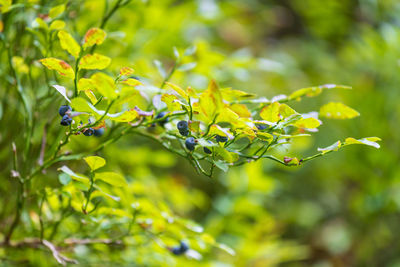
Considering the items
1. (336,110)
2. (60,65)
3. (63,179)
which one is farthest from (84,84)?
(336,110)

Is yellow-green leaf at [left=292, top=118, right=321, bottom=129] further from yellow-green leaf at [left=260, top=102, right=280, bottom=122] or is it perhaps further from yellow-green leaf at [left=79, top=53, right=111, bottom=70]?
yellow-green leaf at [left=79, top=53, right=111, bottom=70]

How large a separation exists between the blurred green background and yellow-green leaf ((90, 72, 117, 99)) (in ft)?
0.74

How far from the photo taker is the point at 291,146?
833 mm

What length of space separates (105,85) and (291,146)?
21.7 inches

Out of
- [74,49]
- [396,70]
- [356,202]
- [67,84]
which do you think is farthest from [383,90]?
[74,49]

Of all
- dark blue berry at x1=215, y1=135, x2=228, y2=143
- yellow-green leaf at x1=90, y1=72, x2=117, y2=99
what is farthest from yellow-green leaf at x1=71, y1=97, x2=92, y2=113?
dark blue berry at x1=215, y1=135, x2=228, y2=143

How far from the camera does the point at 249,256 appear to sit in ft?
3.34

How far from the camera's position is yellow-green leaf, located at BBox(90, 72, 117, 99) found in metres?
0.36

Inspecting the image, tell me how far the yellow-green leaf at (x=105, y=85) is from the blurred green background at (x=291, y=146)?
226 mm

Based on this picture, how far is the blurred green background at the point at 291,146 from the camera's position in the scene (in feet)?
2.96

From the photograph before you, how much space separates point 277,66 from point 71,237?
0.59m

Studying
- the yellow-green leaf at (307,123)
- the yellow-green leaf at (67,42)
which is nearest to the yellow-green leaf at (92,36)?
the yellow-green leaf at (67,42)

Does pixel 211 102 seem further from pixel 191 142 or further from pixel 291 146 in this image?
pixel 291 146

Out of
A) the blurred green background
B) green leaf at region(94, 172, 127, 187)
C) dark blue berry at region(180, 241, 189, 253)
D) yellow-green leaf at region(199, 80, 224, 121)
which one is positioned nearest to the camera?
yellow-green leaf at region(199, 80, 224, 121)
